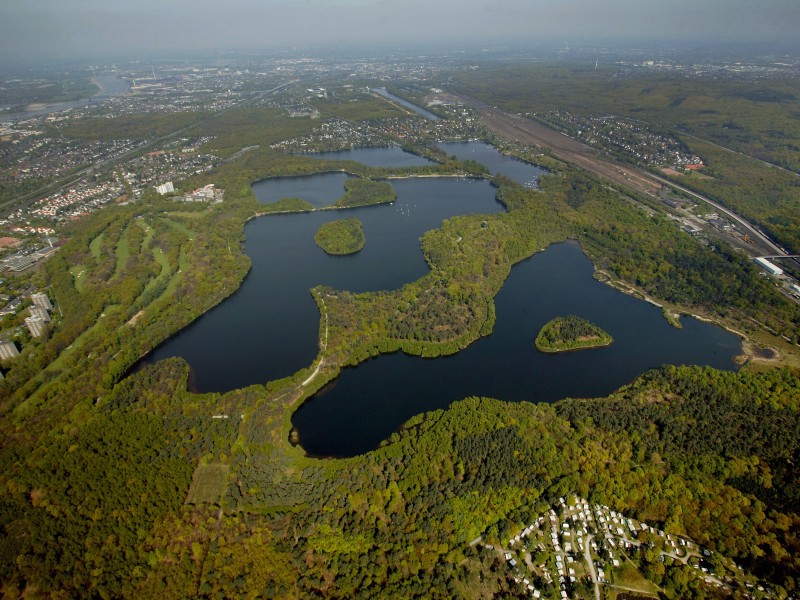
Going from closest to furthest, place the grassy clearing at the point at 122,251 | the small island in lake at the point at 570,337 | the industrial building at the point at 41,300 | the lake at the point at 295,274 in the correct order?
1. the lake at the point at 295,274
2. the small island in lake at the point at 570,337
3. the industrial building at the point at 41,300
4. the grassy clearing at the point at 122,251

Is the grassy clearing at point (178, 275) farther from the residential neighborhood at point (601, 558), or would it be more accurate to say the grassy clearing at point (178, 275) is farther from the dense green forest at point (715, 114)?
the dense green forest at point (715, 114)

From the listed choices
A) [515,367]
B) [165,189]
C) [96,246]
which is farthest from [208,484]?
[165,189]

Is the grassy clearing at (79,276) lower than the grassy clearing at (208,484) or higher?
higher

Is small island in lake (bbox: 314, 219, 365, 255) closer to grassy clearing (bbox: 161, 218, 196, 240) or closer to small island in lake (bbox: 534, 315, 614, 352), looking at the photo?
grassy clearing (bbox: 161, 218, 196, 240)

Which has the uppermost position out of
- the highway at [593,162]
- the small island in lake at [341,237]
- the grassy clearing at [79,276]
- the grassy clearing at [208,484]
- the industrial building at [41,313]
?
the highway at [593,162]

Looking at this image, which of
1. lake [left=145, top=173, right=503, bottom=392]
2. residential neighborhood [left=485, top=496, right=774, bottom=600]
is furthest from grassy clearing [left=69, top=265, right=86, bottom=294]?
residential neighborhood [left=485, top=496, right=774, bottom=600]

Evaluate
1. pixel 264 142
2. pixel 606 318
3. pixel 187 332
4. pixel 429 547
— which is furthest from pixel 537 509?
pixel 264 142

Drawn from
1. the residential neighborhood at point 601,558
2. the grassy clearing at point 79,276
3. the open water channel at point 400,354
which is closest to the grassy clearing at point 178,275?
the open water channel at point 400,354

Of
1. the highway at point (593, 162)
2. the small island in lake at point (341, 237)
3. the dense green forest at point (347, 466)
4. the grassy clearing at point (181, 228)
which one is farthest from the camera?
the highway at point (593, 162)
